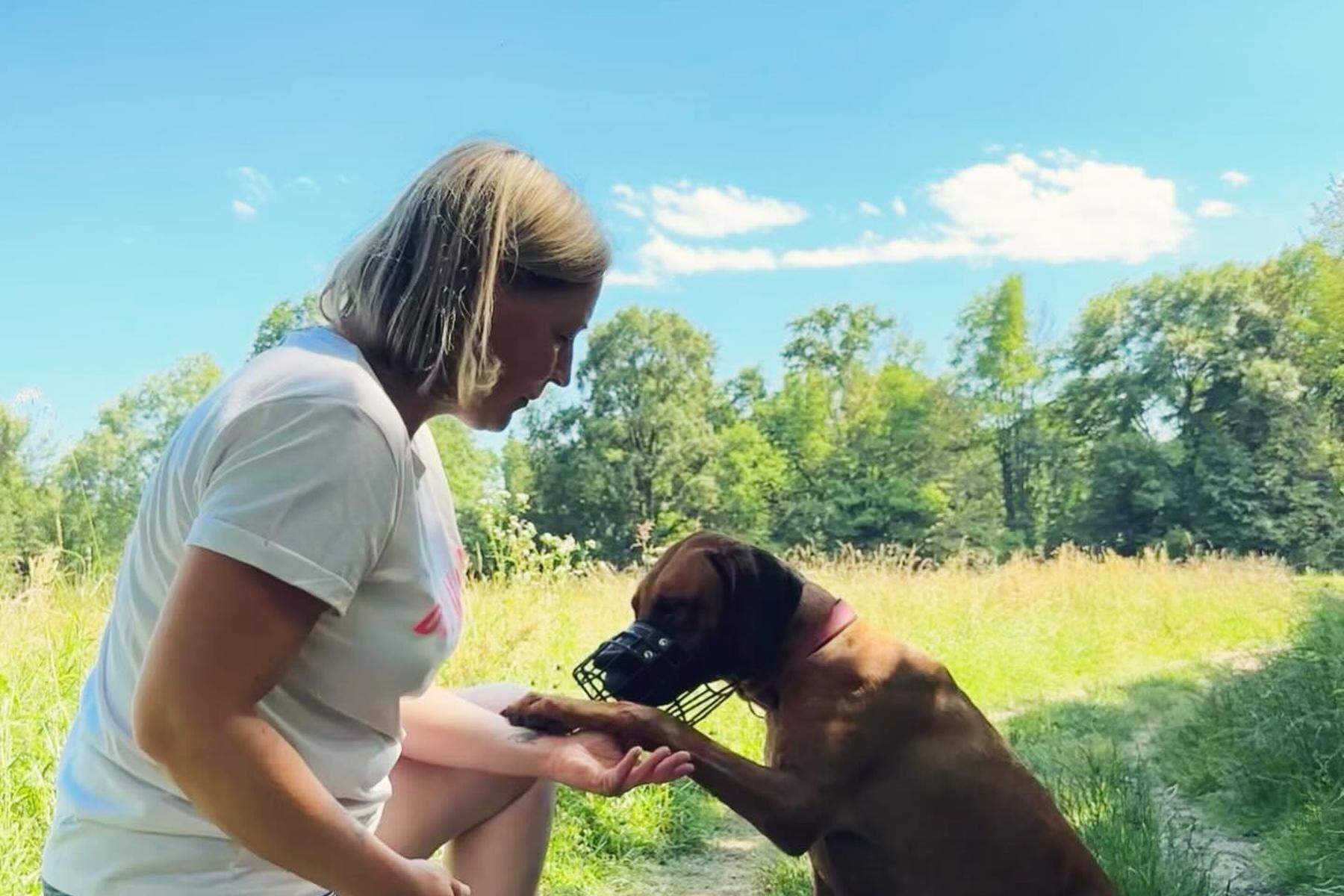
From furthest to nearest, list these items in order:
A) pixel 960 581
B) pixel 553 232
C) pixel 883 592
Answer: pixel 960 581 < pixel 883 592 < pixel 553 232

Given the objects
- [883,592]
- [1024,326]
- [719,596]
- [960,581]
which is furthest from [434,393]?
[1024,326]

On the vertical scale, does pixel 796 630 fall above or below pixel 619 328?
below

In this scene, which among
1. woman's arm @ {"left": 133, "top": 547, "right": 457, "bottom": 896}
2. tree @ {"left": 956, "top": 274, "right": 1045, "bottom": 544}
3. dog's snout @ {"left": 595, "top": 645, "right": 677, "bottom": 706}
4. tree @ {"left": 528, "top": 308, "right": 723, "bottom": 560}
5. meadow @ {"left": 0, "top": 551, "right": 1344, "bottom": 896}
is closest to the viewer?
woman's arm @ {"left": 133, "top": 547, "right": 457, "bottom": 896}

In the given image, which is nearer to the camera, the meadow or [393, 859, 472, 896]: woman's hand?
[393, 859, 472, 896]: woman's hand

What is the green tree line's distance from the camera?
5.24 m

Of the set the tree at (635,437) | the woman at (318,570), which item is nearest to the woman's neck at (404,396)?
the woman at (318,570)

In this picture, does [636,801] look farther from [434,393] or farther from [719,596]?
[434,393]

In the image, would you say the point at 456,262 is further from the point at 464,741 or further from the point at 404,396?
the point at 464,741

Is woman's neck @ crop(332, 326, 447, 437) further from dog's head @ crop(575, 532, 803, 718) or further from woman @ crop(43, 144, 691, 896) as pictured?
dog's head @ crop(575, 532, 803, 718)

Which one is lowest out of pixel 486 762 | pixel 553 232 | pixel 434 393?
pixel 486 762

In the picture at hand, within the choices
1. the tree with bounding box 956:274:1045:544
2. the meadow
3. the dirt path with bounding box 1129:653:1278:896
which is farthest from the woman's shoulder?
the tree with bounding box 956:274:1045:544

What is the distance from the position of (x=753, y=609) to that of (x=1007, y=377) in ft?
43.7

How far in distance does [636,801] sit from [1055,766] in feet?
4.44

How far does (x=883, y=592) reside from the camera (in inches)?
252
